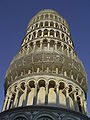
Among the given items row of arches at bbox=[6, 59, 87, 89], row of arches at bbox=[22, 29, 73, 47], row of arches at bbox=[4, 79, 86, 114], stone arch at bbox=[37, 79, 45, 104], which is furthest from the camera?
row of arches at bbox=[22, 29, 73, 47]

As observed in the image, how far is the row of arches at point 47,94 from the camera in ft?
66.5

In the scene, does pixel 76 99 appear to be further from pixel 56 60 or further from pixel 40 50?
pixel 40 50

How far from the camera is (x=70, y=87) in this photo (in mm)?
21922

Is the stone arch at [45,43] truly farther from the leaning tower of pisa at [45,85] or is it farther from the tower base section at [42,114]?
the tower base section at [42,114]

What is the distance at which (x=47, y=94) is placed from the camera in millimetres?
20109

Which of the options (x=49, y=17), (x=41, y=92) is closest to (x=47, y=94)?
(x=41, y=92)

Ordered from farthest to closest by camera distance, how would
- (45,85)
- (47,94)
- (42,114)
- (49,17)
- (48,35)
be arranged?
(49,17) → (48,35) → (45,85) → (47,94) → (42,114)

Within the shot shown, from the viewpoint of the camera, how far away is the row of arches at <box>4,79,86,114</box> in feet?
66.5

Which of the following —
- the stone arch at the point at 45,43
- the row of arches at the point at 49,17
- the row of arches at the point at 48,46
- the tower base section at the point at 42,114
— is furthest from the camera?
the row of arches at the point at 49,17

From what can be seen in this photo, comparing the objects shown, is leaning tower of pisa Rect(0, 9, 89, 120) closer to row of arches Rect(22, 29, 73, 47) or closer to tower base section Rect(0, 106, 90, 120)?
tower base section Rect(0, 106, 90, 120)

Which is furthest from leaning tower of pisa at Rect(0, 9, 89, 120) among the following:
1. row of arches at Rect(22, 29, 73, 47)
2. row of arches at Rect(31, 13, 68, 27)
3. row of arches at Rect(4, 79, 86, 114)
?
row of arches at Rect(31, 13, 68, 27)

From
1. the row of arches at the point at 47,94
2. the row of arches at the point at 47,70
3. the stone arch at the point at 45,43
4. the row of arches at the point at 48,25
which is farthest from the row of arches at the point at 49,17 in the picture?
the row of arches at the point at 47,94

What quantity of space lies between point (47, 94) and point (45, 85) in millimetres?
1129

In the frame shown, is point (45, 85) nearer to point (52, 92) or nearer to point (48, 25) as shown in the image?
point (52, 92)
